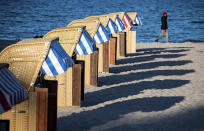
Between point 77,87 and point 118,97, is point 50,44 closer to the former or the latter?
point 77,87

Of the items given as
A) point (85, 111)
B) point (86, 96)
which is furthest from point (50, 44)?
point (86, 96)

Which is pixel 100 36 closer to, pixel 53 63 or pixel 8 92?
pixel 53 63

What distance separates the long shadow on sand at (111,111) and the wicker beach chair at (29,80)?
3.55ft

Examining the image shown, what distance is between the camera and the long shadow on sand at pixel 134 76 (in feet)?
46.9

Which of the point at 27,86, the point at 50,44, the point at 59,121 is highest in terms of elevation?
the point at 50,44

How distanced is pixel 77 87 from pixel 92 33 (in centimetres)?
371

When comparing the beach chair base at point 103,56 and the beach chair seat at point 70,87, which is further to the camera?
the beach chair base at point 103,56

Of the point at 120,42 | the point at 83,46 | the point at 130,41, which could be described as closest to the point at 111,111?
the point at 83,46

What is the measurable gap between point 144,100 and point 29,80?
3.74 meters

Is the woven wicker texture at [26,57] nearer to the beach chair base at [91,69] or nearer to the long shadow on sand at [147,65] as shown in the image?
the beach chair base at [91,69]

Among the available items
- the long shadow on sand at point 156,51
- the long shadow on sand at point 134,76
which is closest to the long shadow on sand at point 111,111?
the long shadow on sand at point 134,76

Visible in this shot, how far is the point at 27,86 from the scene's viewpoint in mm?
8398

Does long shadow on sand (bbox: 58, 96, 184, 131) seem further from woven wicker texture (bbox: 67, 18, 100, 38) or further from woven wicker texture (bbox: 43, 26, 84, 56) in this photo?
woven wicker texture (bbox: 67, 18, 100, 38)

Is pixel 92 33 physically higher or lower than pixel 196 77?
higher
